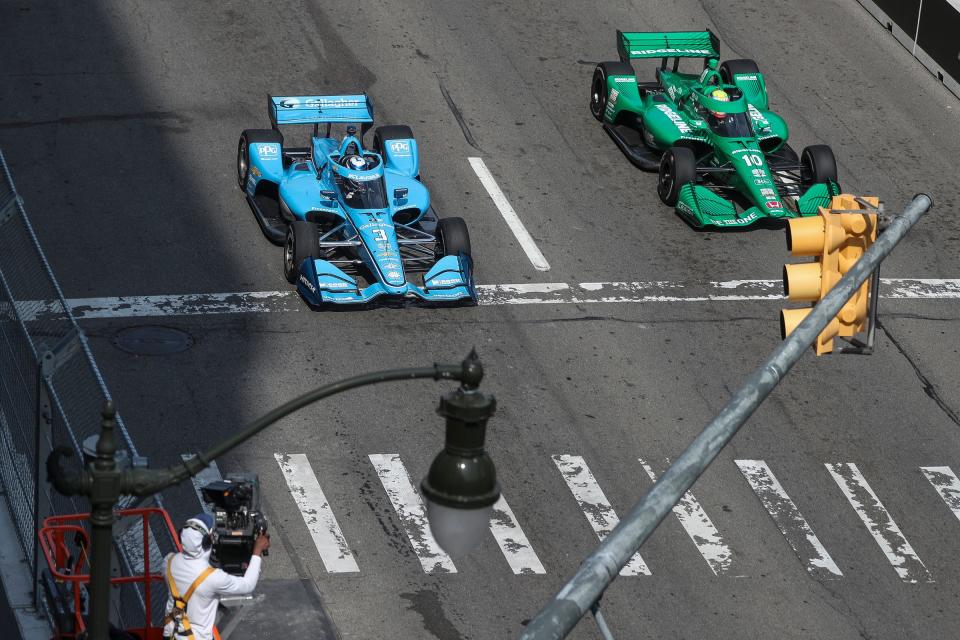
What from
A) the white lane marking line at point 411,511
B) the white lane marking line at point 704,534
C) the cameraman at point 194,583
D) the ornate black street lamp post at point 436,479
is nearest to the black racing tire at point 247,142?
the white lane marking line at point 411,511

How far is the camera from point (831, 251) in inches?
397

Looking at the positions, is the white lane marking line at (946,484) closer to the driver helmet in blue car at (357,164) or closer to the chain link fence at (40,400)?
the driver helmet in blue car at (357,164)

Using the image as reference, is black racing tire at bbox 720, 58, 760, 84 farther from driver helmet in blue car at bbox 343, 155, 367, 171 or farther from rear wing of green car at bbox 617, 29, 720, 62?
driver helmet in blue car at bbox 343, 155, 367, 171

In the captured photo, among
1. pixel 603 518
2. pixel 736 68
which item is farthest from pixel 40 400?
pixel 736 68

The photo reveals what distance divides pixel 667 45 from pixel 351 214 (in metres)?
6.06

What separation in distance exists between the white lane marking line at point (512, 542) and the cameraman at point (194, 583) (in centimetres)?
354

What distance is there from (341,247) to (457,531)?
38.2ft

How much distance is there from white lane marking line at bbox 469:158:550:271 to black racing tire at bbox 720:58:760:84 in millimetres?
3669

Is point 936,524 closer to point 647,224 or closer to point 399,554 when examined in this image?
point 399,554

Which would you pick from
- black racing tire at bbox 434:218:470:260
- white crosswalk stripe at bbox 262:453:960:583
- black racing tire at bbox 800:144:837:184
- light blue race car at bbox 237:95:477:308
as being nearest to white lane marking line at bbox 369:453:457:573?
white crosswalk stripe at bbox 262:453:960:583

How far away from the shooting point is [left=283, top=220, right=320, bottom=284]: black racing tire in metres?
18.8

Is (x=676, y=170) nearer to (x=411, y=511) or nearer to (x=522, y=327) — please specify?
(x=522, y=327)

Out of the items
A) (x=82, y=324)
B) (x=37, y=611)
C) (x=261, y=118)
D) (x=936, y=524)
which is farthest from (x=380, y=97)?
(x=37, y=611)

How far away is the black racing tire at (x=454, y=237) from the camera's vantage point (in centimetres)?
1916
